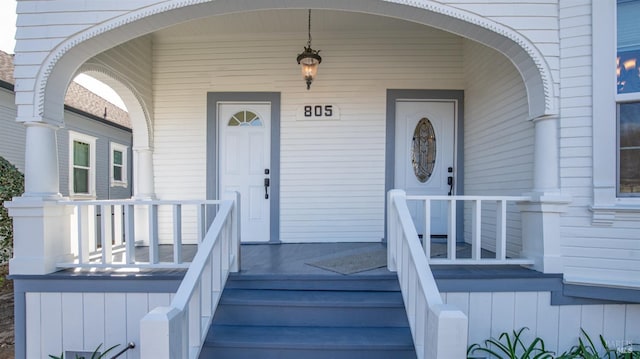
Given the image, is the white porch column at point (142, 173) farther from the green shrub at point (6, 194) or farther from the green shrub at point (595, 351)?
the green shrub at point (595, 351)

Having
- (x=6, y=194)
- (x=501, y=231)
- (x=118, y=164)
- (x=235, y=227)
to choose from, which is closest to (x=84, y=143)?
(x=118, y=164)

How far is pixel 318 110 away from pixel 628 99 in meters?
2.90

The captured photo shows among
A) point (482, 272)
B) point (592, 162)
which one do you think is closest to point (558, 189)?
point (592, 162)

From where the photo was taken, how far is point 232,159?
4.11 metres

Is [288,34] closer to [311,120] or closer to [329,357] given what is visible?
[311,120]

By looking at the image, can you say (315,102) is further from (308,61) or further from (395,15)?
(395,15)

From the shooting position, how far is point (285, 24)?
3.81 meters

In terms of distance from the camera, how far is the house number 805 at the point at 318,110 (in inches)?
157

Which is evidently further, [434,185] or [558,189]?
[434,185]

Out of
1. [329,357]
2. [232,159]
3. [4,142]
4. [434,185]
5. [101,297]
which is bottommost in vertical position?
[329,357]

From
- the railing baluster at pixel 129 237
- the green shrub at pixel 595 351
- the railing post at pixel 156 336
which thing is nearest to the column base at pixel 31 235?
the railing baluster at pixel 129 237

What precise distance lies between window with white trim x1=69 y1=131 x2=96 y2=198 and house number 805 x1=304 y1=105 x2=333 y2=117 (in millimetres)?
6015

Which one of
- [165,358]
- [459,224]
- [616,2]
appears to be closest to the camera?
[165,358]

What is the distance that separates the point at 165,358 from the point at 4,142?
678 cm
